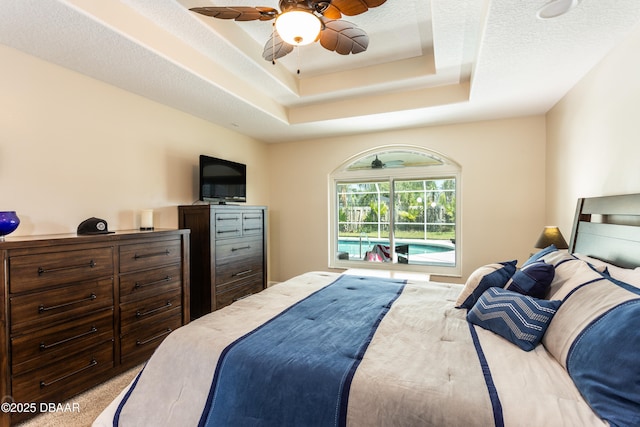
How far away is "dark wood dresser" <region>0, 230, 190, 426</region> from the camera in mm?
1779

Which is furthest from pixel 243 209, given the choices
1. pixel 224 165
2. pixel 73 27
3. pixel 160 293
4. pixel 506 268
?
pixel 506 268

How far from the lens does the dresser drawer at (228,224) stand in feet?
11.2

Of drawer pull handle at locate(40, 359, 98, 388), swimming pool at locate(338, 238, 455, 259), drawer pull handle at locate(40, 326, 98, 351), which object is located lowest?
drawer pull handle at locate(40, 359, 98, 388)

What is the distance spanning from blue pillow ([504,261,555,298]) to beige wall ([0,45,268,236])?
326 cm

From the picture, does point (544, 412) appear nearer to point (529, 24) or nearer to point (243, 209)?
point (529, 24)

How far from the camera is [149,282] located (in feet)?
8.47

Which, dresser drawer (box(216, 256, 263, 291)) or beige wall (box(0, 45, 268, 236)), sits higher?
beige wall (box(0, 45, 268, 236))

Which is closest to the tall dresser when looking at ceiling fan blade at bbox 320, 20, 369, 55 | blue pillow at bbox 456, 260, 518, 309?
ceiling fan blade at bbox 320, 20, 369, 55

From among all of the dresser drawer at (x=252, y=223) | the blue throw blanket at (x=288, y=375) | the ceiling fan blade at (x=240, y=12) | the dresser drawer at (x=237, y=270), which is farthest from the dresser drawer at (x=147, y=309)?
the ceiling fan blade at (x=240, y=12)

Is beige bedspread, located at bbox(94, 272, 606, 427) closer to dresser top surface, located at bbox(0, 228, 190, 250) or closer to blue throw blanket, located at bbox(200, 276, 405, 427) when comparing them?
blue throw blanket, located at bbox(200, 276, 405, 427)

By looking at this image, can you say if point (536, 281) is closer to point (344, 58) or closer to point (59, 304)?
point (344, 58)

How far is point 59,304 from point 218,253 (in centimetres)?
156

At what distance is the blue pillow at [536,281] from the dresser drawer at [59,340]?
2.80 m

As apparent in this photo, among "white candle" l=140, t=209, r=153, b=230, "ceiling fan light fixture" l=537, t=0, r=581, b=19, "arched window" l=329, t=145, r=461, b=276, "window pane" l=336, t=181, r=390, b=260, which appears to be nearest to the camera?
"ceiling fan light fixture" l=537, t=0, r=581, b=19
